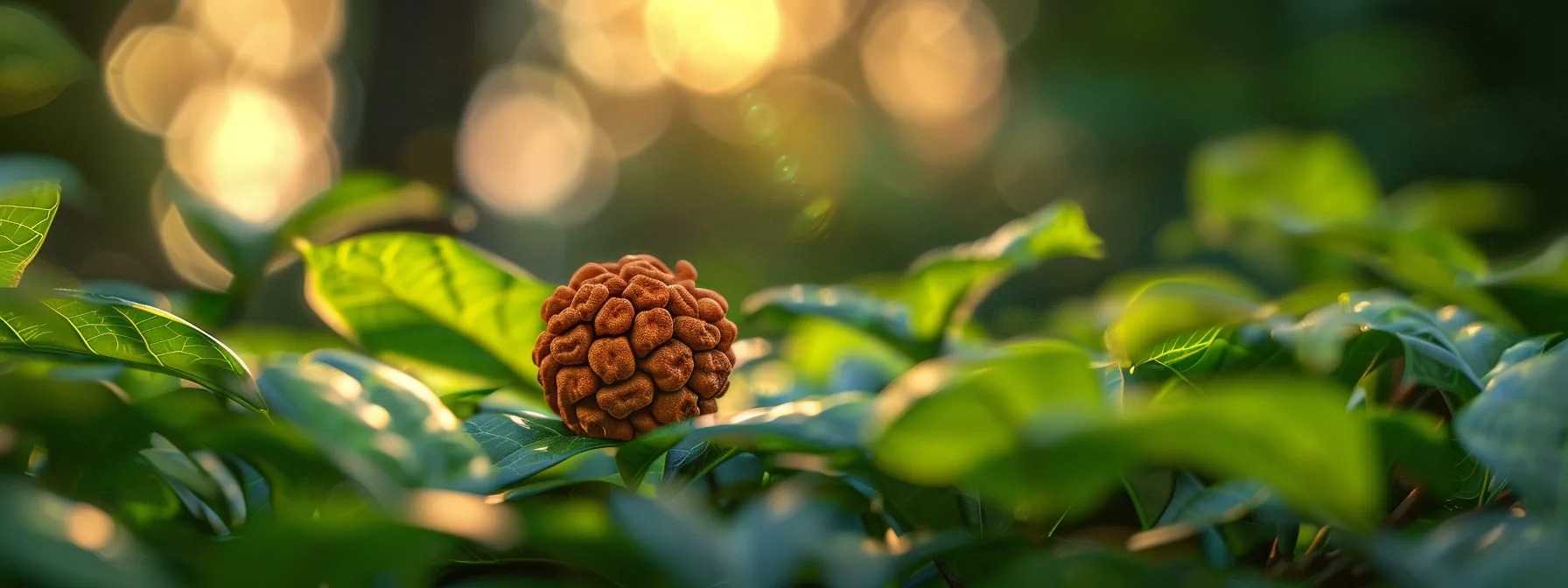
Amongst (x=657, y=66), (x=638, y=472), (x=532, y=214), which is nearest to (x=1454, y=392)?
(x=638, y=472)

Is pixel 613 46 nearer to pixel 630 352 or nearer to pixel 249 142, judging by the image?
pixel 249 142

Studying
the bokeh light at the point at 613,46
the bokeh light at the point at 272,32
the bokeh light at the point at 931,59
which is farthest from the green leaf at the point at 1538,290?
the bokeh light at the point at 613,46

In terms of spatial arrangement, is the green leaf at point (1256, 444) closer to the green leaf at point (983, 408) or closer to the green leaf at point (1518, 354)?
the green leaf at point (983, 408)

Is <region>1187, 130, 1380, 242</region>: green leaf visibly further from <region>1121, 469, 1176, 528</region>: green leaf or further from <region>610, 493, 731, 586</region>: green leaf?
<region>610, 493, 731, 586</region>: green leaf

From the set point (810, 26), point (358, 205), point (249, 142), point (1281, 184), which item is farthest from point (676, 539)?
point (249, 142)

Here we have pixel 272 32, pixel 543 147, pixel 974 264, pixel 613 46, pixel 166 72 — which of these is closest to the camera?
pixel 974 264

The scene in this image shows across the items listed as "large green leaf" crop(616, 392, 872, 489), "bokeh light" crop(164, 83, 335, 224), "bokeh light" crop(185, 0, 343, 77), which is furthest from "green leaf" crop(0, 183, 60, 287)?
"bokeh light" crop(185, 0, 343, 77)

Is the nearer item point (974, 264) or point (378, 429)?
point (378, 429)
